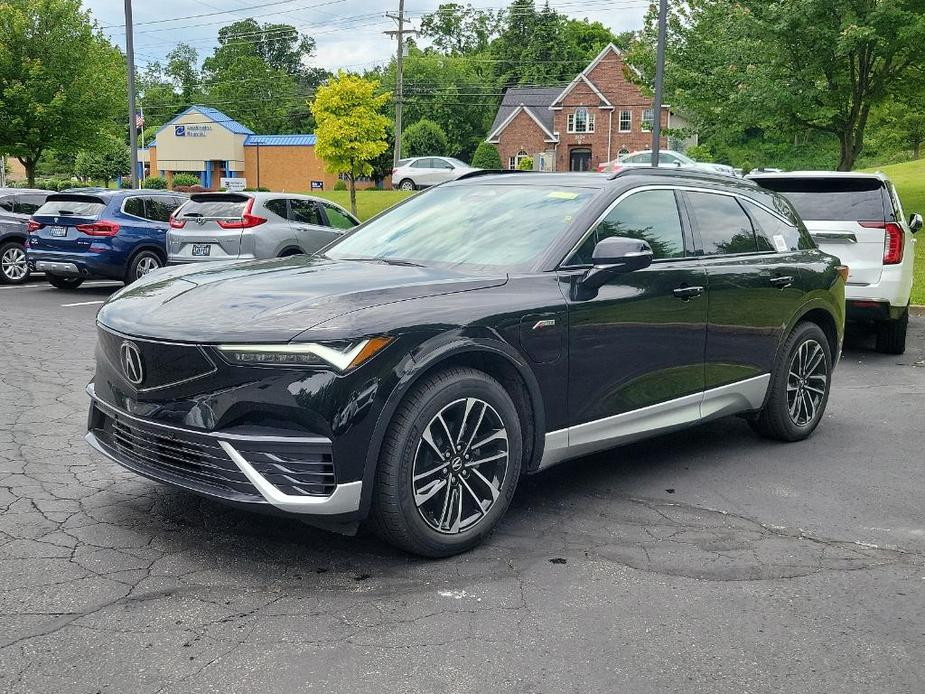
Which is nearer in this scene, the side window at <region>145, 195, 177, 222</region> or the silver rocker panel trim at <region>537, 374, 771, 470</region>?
the silver rocker panel trim at <region>537, 374, 771, 470</region>

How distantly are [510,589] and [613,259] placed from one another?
1672 millimetres

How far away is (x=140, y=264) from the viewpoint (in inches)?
591

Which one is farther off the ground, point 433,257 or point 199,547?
point 433,257

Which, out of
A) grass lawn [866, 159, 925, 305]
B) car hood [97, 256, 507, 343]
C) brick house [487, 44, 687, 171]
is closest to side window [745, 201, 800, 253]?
car hood [97, 256, 507, 343]

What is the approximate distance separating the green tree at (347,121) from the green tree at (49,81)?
29.7 feet

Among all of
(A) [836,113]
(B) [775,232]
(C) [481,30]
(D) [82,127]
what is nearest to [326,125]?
(D) [82,127]

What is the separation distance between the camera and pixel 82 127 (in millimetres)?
28578

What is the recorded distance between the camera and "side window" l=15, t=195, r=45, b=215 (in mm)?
16016

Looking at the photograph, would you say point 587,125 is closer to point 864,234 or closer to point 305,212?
point 305,212

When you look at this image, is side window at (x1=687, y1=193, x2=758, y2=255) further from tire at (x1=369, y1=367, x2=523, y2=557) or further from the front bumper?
the front bumper

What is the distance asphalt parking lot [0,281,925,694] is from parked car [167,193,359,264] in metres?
8.17

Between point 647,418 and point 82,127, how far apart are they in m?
27.5

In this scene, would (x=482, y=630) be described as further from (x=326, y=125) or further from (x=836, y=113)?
(x=326, y=125)

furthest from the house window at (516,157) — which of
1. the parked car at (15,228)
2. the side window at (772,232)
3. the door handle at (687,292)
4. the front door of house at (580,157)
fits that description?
the door handle at (687,292)
